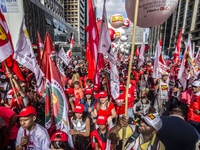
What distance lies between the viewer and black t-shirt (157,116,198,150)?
6.33 ft

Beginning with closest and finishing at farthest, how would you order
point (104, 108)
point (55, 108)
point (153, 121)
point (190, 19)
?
point (153, 121) → point (55, 108) → point (104, 108) → point (190, 19)

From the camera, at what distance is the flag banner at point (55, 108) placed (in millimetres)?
2489

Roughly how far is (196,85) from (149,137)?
228 centimetres

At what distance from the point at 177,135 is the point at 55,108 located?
217 cm

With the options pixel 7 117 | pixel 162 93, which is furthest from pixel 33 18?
pixel 162 93

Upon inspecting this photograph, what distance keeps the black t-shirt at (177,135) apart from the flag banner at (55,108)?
5.63ft

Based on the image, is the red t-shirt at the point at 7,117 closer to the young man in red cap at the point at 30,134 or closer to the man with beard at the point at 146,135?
the young man in red cap at the point at 30,134

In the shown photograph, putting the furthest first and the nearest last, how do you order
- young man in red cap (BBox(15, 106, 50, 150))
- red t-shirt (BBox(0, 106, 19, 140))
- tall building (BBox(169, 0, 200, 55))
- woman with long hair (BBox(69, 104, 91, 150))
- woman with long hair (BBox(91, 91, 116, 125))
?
tall building (BBox(169, 0, 200, 55)) < woman with long hair (BBox(91, 91, 116, 125)) < woman with long hair (BBox(69, 104, 91, 150)) < red t-shirt (BBox(0, 106, 19, 140)) < young man in red cap (BBox(15, 106, 50, 150))

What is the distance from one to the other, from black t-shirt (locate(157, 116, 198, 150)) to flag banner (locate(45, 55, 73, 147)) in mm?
1715

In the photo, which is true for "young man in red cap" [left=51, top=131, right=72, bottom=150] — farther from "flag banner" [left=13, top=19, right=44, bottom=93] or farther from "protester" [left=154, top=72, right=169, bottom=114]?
"protester" [left=154, top=72, right=169, bottom=114]

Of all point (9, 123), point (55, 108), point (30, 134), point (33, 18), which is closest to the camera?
point (30, 134)

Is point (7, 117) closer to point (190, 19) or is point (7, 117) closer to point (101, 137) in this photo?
point (101, 137)

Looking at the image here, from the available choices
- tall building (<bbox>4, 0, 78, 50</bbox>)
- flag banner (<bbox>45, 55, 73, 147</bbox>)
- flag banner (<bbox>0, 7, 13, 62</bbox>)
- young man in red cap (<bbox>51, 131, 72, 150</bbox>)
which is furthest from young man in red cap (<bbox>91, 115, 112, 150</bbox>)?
tall building (<bbox>4, 0, 78, 50</bbox>)

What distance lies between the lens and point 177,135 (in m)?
1.98
